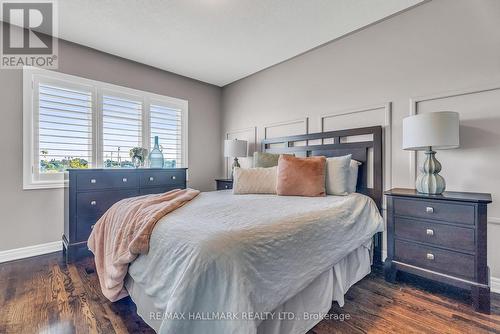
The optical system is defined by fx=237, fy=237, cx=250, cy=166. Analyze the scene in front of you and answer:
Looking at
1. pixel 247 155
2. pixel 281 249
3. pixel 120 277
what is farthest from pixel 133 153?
pixel 281 249

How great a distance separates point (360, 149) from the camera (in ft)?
8.79

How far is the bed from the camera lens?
100 cm

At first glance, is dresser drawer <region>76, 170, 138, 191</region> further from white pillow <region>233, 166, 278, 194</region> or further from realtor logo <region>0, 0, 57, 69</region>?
realtor logo <region>0, 0, 57, 69</region>

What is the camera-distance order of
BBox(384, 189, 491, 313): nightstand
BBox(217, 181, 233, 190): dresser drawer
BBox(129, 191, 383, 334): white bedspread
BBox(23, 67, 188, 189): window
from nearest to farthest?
BBox(129, 191, 383, 334): white bedspread
BBox(384, 189, 491, 313): nightstand
BBox(23, 67, 188, 189): window
BBox(217, 181, 233, 190): dresser drawer

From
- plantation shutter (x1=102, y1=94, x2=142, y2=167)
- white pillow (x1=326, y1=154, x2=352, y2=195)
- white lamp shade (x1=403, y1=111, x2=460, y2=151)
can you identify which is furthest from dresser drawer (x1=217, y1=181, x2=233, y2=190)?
white lamp shade (x1=403, y1=111, x2=460, y2=151)

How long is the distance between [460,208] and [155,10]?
3.20 meters

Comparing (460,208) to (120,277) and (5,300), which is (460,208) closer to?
(120,277)

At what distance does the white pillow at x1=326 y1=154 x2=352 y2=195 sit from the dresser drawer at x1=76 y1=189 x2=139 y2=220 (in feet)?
8.01

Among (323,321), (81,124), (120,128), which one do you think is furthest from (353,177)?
(81,124)

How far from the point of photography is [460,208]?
1756mm

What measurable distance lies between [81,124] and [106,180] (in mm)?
929

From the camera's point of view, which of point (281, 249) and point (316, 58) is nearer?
point (281, 249)

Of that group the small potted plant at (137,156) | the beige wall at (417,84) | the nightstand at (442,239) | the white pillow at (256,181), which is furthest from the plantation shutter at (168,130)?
the nightstand at (442,239)

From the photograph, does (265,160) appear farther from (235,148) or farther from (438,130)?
(438,130)
